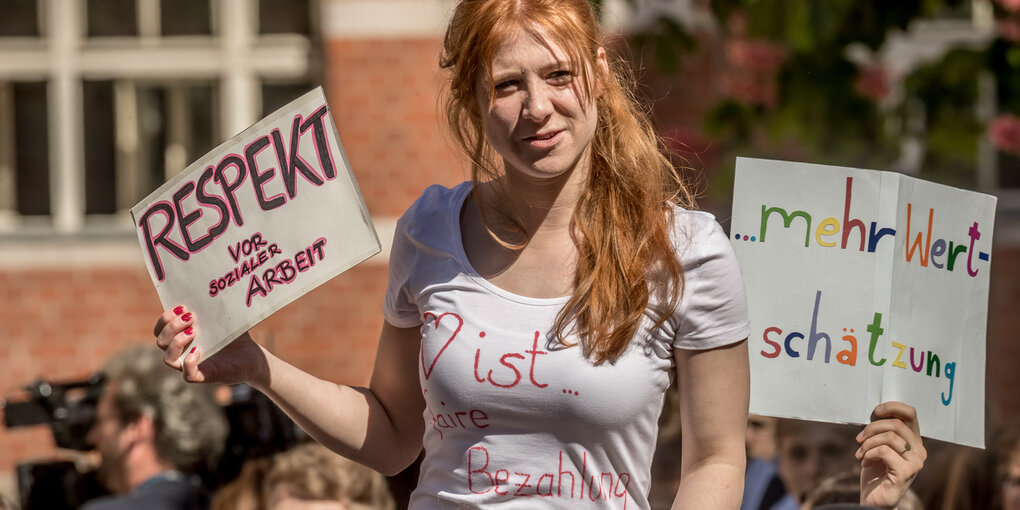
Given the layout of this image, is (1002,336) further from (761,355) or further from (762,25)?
(761,355)

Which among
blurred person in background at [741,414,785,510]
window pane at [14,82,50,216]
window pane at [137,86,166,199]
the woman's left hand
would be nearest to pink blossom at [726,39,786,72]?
blurred person in background at [741,414,785,510]

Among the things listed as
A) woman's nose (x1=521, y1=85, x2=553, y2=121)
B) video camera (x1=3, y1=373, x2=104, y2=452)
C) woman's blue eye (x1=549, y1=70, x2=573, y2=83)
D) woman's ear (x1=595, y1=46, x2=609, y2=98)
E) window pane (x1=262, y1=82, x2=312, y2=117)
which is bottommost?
video camera (x1=3, y1=373, x2=104, y2=452)

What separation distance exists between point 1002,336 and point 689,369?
610cm

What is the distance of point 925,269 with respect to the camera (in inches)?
86.3

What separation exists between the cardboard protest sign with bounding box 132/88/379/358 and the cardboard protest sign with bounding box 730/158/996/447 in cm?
69

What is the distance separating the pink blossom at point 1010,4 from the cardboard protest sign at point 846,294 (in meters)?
2.45

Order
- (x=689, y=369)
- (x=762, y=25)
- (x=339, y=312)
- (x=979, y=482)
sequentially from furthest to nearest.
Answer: (x=339, y=312) < (x=762, y=25) < (x=979, y=482) < (x=689, y=369)

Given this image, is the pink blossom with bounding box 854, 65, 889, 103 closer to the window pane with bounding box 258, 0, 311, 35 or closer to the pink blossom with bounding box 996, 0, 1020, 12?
the pink blossom with bounding box 996, 0, 1020, 12

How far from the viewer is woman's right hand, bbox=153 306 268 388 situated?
1.92 meters

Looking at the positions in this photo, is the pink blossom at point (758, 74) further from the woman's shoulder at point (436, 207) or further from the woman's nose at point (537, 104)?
the woman's nose at point (537, 104)

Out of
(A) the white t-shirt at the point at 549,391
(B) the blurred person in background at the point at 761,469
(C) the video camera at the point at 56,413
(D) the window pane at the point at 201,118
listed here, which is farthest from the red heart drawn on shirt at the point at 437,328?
(D) the window pane at the point at 201,118

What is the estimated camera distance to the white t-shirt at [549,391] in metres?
1.72

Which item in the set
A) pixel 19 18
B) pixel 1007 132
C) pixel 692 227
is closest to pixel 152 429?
pixel 692 227

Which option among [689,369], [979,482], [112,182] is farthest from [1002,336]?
[689,369]
